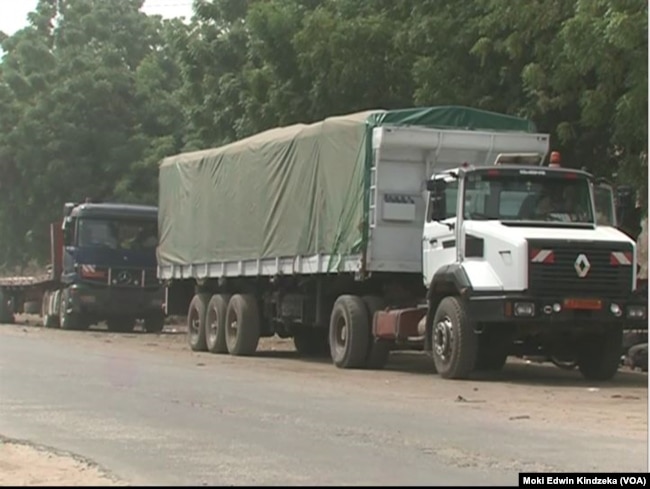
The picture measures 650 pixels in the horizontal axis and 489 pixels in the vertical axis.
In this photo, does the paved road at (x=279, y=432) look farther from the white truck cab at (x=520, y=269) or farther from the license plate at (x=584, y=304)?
the license plate at (x=584, y=304)

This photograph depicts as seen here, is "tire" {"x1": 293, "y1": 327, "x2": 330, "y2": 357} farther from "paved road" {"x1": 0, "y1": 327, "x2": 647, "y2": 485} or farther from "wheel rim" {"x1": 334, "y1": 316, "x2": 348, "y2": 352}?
"paved road" {"x1": 0, "y1": 327, "x2": 647, "y2": 485}

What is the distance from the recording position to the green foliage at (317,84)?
18891 mm

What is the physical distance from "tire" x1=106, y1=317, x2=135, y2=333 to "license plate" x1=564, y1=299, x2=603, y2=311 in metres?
20.0

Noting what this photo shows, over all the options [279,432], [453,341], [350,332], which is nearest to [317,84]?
[350,332]

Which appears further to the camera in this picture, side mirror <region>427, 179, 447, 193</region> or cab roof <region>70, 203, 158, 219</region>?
cab roof <region>70, 203, 158, 219</region>

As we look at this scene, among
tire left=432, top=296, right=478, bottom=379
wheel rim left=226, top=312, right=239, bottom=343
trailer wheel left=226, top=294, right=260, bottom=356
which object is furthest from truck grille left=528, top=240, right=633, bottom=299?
wheel rim left=226, top=312, right=239, bottom=343

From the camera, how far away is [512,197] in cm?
1683

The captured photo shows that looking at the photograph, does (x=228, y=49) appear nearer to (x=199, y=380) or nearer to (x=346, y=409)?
(x=199, y=380)

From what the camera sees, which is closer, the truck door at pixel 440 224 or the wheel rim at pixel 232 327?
the truck door at pixel 440 224

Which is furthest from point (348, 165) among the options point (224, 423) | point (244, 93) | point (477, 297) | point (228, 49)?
point (228, 49)

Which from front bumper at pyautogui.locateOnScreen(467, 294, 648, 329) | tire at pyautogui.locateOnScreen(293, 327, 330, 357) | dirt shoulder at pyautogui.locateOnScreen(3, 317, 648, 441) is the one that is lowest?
dirt shoulder at pyautogui.locateOnScreen(3, 317, 648, 441)

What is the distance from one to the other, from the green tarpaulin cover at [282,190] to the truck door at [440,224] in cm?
107

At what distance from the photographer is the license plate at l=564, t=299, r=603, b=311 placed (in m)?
16.1

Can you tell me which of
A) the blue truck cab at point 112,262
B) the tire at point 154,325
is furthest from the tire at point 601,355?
the tire at point 154,325
